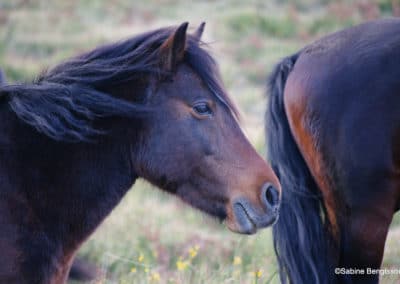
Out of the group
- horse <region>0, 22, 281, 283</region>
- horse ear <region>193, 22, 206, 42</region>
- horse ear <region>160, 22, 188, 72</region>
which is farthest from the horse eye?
horse ear <region>193, 22, 206, 42</region>

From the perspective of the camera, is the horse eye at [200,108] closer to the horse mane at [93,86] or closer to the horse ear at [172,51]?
the horse mane at [93,86]

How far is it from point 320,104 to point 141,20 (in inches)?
474

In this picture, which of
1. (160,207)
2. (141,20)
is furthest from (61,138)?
(141,20)

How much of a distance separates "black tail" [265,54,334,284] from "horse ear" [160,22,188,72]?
1331 millimetres

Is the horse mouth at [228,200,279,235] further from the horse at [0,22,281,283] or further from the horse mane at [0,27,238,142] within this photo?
the horse mane at [0,27,238,142]

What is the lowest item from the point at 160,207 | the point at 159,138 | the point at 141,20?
the point at 141,20

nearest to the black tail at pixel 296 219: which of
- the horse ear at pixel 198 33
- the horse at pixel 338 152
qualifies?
the horse at pixel 338 152

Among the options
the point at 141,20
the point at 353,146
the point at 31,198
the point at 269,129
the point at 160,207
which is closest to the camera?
the point at 31,198

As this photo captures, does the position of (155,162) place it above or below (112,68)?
below

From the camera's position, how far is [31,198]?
301 cm

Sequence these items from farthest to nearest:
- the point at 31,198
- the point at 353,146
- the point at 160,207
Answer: the point at 160,207
the point at 353,146
the point at 31,198

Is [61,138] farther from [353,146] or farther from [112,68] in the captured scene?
[353,146]

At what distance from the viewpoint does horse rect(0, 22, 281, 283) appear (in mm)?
3021

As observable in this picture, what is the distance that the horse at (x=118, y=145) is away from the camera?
3.02 metres
